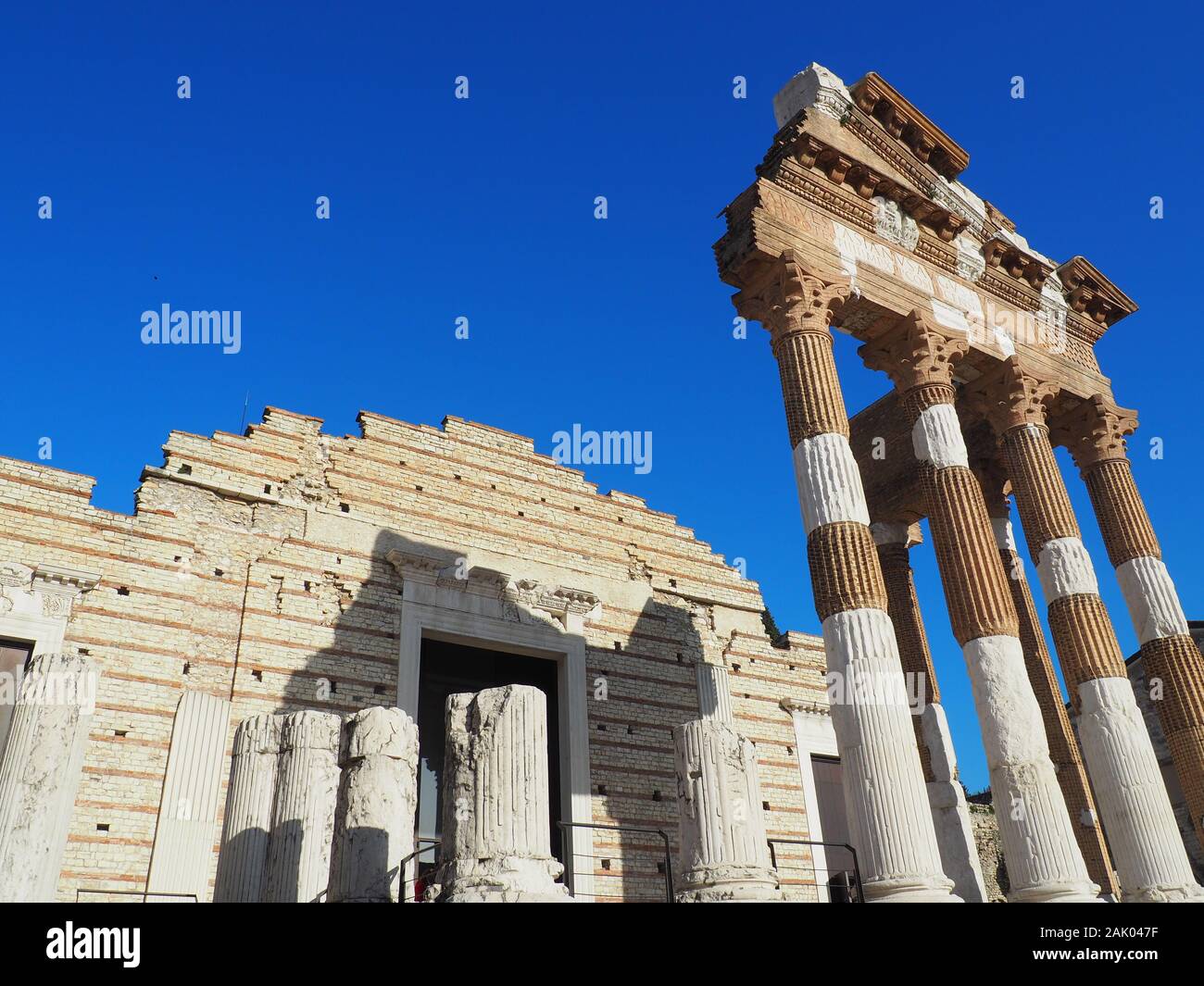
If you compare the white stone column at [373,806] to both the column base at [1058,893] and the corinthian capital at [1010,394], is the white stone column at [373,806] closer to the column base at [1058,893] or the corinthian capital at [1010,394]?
the column base at [1058,893]

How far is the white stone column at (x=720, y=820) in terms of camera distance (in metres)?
8.12

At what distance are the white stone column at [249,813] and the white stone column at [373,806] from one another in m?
1.19

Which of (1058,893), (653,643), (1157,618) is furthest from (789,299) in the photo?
(1058,893)

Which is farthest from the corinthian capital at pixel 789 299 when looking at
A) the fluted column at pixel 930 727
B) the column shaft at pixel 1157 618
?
the column shaft at pixel 1157 618

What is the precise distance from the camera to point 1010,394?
1509 cm

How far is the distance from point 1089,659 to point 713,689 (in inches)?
220

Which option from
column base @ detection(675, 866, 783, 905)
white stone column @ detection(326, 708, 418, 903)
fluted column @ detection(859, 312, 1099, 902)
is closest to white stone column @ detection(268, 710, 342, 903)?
white stone column @ detection(326, 708, 418, 903)

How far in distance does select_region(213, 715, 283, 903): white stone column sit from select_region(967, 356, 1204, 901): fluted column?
34.4 ft

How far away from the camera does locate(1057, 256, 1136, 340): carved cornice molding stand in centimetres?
1700
